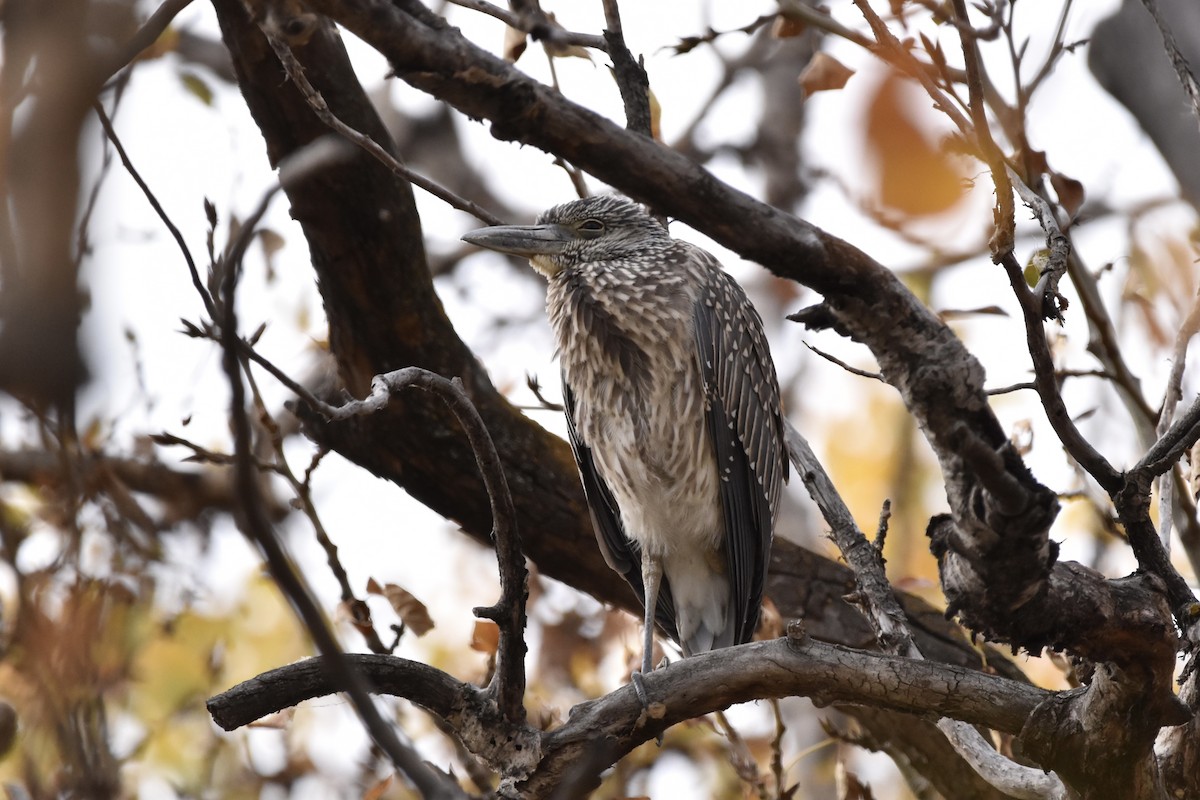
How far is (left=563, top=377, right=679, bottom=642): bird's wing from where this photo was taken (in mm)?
4832

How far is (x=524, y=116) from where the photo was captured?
2.09 meters

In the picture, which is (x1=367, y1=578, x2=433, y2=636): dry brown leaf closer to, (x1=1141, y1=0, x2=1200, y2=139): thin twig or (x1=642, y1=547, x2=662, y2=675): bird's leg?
(x1=642, y1=547, x2=662, y2=675): bird's leg

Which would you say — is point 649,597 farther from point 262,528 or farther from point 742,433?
point 262,528

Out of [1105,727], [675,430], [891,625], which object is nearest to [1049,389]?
[1105,727]

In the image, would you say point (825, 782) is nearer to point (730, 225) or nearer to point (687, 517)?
point (687, 517)

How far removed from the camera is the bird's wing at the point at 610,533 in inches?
190

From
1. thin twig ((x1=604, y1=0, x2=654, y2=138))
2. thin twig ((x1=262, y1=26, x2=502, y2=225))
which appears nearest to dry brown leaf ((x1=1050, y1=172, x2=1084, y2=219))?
thin twig ((x1=604, y1=0, x2=654, y2=138))

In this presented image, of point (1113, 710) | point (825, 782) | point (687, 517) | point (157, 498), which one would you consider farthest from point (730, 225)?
point (825, 782)

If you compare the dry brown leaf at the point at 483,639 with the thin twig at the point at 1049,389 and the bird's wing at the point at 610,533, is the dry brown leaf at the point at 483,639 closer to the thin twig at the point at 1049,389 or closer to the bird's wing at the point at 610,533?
the bird's wing at the point at 610,533

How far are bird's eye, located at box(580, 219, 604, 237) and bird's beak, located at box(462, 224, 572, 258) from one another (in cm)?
9

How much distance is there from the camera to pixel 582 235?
211 inches

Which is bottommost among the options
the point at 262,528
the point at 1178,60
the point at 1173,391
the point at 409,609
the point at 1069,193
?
the point at 262,528

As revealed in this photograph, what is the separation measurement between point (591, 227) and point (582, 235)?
6cm

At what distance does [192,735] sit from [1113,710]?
18.6 ft
